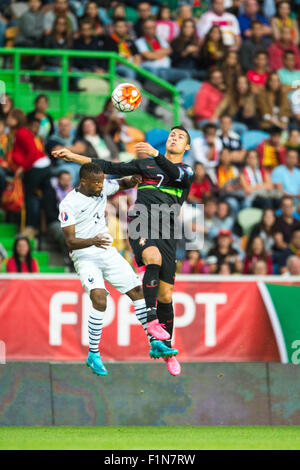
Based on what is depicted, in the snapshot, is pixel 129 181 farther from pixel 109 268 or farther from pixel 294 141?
pixel 294 141

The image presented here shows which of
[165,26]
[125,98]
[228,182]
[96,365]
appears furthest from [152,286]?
[165,26]

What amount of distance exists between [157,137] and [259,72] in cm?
367

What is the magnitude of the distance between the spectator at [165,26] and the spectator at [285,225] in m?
4.55

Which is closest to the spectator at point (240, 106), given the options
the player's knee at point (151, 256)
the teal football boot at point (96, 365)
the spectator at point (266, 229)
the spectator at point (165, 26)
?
the spectator at point (165, 26)

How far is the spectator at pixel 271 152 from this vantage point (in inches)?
719

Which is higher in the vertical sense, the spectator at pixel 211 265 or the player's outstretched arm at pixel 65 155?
the player's outstretched arm at pixel 65 155

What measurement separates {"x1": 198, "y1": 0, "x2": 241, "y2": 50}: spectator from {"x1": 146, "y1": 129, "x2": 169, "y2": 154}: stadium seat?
3.41 m

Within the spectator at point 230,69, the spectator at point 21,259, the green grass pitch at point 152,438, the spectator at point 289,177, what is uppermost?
the spectator at point 230,69

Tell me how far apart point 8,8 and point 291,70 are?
5.60 m

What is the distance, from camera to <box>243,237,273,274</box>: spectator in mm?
15875

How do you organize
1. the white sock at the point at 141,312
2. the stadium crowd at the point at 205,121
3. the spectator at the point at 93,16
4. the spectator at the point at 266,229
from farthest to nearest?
1. the spectator at the point at 93,16
2. the spectator at the point at 266,229
3. the stadium crowd at the point at 205,121
4. the white sock at the point at 141,312

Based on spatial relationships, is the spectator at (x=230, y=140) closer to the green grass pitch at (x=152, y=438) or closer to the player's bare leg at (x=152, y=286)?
the green grass pitch at (x=152, y=438)

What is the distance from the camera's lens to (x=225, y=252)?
1558 centimetres

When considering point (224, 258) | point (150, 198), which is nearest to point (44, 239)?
point (224, 258)
